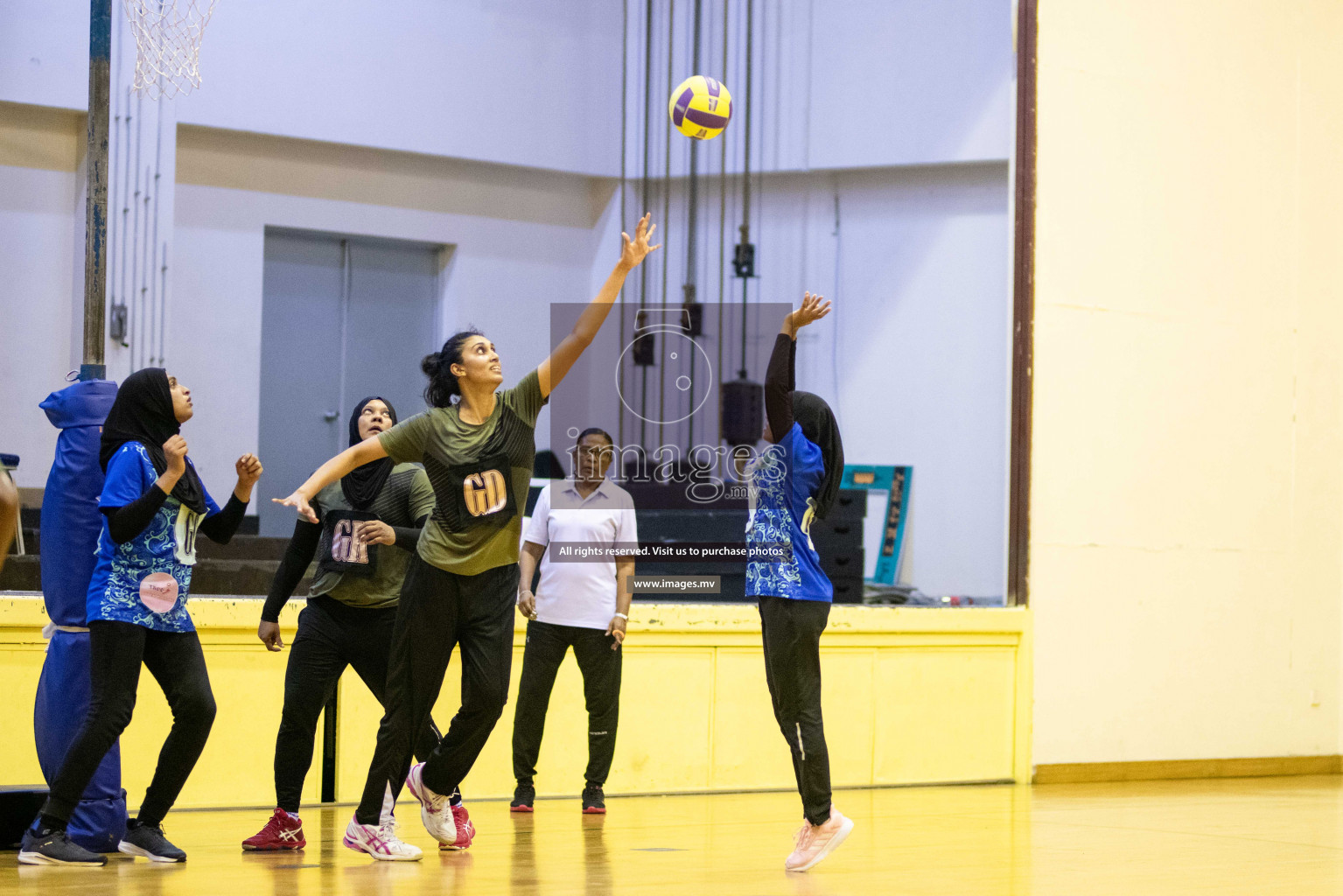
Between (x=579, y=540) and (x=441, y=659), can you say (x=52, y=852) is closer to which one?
(x=441, y=659)

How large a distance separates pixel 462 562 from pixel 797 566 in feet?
3.58

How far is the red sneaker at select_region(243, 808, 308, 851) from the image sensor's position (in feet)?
15.6

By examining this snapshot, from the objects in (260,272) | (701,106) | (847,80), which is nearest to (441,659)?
(701,106)

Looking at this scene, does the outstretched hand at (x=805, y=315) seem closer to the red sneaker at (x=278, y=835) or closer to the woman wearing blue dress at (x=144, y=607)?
the woman wearing blue dress at (x=144, y=607)

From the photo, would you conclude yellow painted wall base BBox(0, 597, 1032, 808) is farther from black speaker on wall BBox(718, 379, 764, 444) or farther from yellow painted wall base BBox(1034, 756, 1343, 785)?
black speaker on wall BBox(718, 379, 764, 444)

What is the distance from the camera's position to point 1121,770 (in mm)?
7773

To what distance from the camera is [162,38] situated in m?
6.12

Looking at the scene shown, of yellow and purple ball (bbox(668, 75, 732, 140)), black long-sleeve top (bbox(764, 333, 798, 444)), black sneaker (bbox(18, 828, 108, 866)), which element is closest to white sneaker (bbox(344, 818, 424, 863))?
black sneaker (bbox(18, 828, 108, 866))

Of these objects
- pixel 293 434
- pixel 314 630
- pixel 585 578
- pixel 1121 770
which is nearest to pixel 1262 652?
pixel 1121 770

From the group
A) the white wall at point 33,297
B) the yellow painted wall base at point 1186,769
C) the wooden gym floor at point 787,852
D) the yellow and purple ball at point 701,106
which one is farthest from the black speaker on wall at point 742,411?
the white wall at point 33,297

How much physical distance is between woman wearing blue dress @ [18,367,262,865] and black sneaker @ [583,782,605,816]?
6.61 feet

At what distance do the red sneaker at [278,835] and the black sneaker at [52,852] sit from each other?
530 mm

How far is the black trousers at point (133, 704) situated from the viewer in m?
4.32

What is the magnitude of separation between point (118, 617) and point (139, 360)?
606 centimetres
